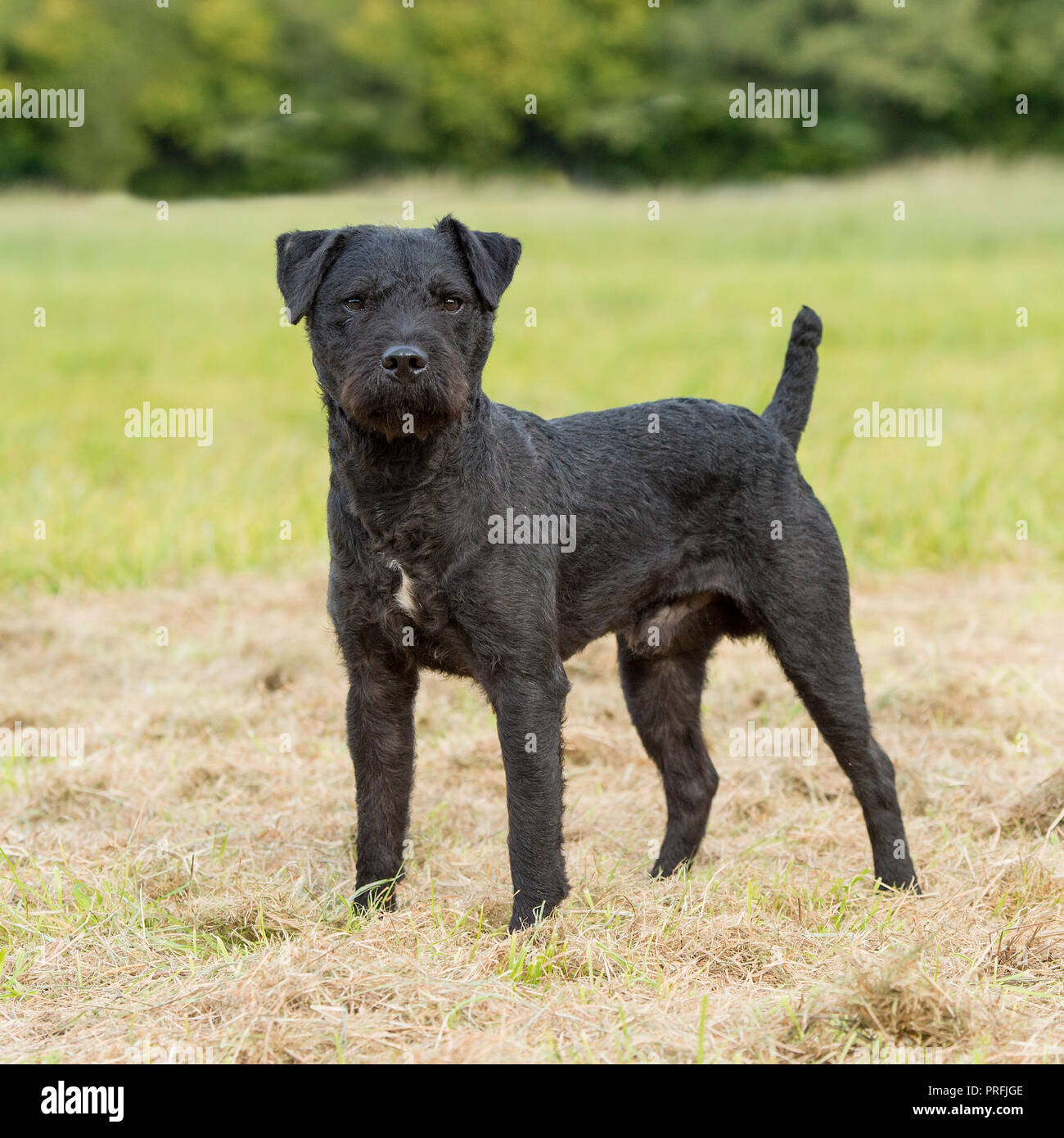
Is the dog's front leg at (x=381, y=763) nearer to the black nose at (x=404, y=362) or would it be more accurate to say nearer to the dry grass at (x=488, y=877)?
the dry grass at (x=488, y=877)

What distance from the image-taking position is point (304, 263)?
4055 mm

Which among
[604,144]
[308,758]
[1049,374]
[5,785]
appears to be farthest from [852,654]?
[604,144]

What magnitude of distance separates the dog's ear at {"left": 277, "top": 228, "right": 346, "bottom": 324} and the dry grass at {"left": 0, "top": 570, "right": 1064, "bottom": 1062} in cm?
187

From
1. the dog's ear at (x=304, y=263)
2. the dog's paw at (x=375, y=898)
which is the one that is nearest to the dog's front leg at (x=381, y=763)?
the dog's paw at (x=375, y=898)

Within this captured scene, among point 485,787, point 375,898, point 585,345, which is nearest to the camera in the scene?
point 375,898

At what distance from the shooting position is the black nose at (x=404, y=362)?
143 inches

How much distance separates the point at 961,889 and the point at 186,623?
15.9 ft

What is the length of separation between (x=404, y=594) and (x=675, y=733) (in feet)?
4.81

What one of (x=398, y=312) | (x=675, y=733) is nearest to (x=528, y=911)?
(x=675, y=733)

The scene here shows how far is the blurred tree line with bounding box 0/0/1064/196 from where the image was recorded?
3072 centimetres

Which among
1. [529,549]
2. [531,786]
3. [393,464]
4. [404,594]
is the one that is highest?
[393,464]

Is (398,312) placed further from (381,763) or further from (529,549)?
(381,763)

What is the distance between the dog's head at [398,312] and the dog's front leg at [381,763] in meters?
0.86

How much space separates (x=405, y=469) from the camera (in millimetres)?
3979
